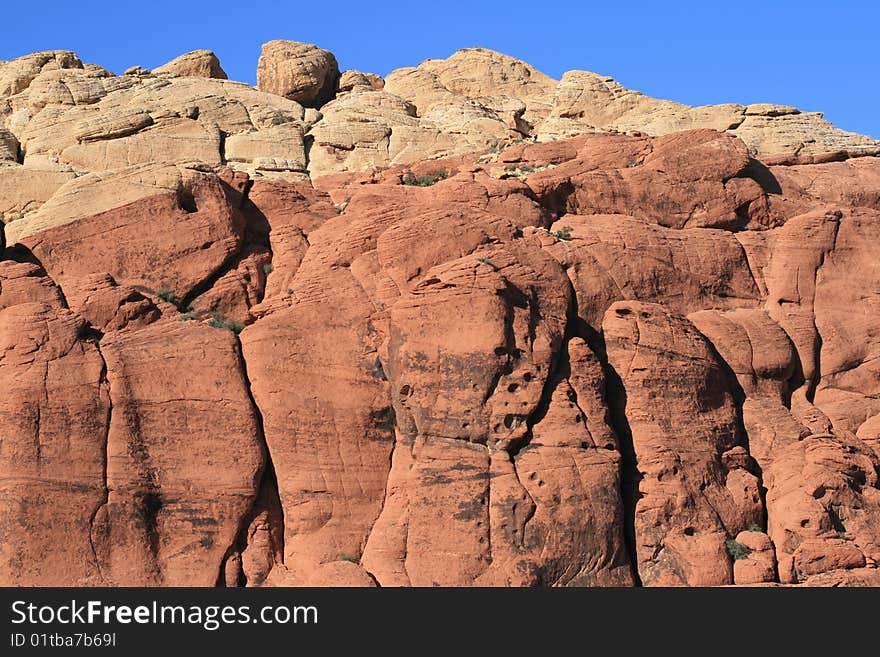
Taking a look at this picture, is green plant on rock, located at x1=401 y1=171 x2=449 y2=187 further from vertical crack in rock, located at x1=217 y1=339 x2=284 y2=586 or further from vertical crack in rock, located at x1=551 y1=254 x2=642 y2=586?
vertical crack in rock, located at x1=217 y1=339 x2=284 y2=586

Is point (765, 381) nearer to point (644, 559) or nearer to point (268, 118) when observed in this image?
point (644, 559)

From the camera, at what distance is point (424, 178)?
41.1m

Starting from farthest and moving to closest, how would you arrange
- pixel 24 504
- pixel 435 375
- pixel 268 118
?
pixel 268 118 < pixel 435 375 < pixel 24 504

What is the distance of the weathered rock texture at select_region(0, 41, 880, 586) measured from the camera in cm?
3078

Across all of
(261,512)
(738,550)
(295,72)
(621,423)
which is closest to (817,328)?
(621,423)

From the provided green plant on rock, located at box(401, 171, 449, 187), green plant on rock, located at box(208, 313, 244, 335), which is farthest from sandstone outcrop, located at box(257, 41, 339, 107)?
green plant on rock, located at box(208, 313, 244, 335)

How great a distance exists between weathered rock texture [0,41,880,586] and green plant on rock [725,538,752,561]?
0.38 ft

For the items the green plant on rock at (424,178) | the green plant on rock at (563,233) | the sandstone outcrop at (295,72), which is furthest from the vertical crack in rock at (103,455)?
the sandstone outcrop at (295,72)

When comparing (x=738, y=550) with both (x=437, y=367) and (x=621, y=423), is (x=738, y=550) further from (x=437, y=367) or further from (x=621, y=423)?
(x=437, y=367)

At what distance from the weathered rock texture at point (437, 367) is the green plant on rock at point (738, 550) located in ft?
0.38

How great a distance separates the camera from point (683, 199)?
3981 centimetres

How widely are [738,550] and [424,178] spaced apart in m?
14.9

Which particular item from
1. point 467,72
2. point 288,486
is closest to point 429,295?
Answer: point 288,486

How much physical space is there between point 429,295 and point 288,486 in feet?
18.2
